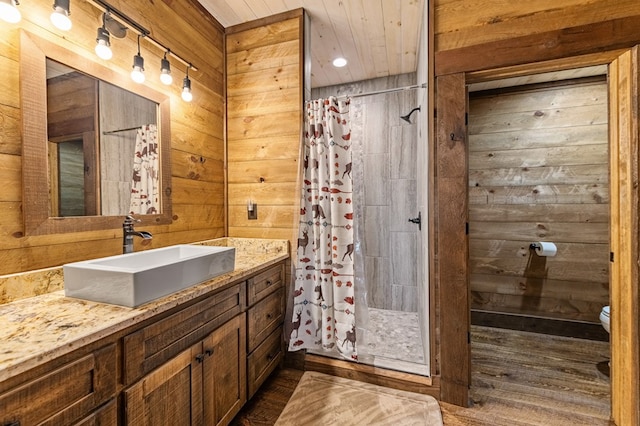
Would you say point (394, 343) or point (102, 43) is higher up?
point (102, 43)

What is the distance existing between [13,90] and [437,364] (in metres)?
2.50

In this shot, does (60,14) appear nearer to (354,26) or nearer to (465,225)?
(354,26)

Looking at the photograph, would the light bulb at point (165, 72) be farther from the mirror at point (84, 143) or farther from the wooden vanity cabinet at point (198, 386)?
the wooden vanity cabinet at point (198, 386)

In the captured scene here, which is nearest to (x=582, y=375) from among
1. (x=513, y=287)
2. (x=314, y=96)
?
(x=513, y=287)

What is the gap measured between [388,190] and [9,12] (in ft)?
8.92

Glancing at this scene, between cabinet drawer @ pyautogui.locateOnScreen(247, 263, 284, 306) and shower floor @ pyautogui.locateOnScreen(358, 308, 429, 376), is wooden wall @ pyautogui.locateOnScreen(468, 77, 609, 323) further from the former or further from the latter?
cabinet drawer @ pyautogui.locateOnScreen(247, 263, 284, 306)

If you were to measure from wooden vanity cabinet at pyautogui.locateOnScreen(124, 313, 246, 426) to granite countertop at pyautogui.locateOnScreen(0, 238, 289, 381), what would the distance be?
25 cm

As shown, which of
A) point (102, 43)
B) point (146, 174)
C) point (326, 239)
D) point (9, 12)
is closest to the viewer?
point (9, 12)

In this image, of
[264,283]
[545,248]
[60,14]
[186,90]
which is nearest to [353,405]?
[264,283]

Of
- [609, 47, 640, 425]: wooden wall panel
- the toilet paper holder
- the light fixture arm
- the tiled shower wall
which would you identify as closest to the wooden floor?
[609, 47, 640, 425]: wooden wall panel

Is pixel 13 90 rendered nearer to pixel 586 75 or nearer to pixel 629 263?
pixel 629 263

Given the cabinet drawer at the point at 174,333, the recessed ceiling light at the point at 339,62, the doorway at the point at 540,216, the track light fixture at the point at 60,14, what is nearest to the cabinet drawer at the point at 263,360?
the cabinet drawer at the point at 174,333

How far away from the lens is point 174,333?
114 cm

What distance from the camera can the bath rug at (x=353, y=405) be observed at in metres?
1.59
